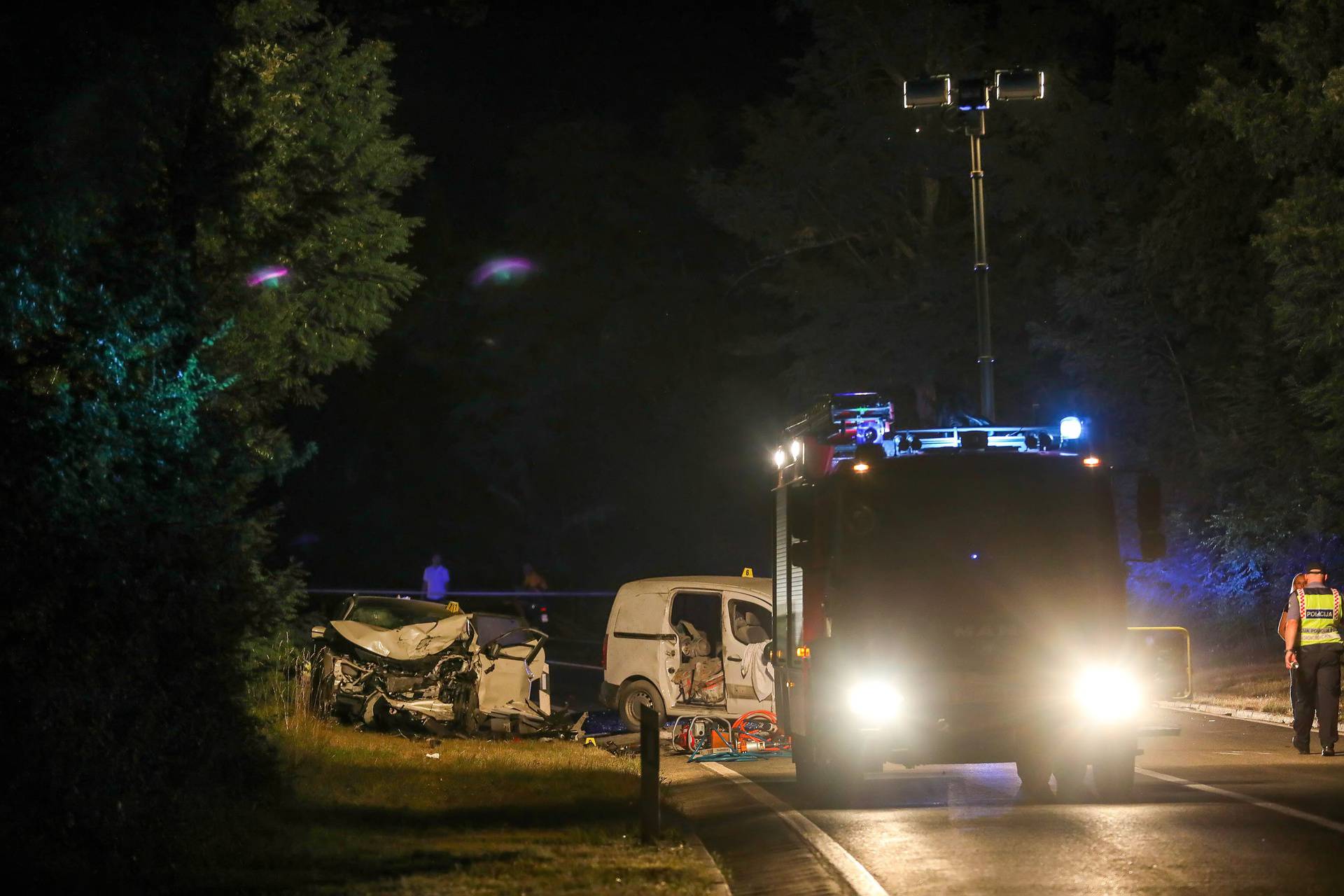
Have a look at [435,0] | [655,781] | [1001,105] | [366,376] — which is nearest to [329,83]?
[435,0]

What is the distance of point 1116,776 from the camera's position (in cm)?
1307

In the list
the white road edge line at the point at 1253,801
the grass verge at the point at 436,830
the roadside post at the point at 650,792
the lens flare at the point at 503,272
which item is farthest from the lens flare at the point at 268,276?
the lens flare at the point at 503,272

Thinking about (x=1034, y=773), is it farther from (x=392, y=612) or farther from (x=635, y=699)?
(x=392, y=612)

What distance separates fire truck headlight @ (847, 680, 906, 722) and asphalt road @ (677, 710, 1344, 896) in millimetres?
694

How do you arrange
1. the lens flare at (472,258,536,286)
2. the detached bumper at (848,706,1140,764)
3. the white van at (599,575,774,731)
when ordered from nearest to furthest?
the detached bumper at (848,706,1140,764) → the white van at (599,575,774,731) → the lens flare at (472,258,536,286)

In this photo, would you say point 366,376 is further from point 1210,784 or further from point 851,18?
point 1210,784

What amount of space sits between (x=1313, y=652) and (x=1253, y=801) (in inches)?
202

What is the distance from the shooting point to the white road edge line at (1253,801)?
11.3 meters

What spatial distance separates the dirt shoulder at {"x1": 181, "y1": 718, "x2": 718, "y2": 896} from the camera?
9.59 metres

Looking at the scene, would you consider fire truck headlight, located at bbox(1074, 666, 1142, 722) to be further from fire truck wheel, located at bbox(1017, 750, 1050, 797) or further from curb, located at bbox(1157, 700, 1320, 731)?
curb, located at bbox(1157, 700, 1320, 731)

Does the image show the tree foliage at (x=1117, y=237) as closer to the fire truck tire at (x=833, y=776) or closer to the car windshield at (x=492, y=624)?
the car windshield at (x=492, y=624)

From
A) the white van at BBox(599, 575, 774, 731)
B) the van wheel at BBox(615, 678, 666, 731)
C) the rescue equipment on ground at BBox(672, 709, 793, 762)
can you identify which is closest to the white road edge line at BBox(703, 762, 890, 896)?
the rescue equipment on ground at BBox(672, 709, 793, 762)

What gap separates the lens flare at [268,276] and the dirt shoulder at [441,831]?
4.48 metres

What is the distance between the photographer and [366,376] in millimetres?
56406
